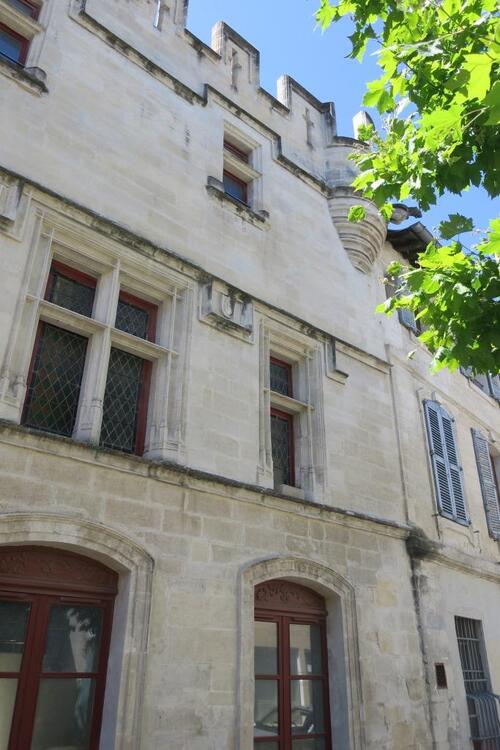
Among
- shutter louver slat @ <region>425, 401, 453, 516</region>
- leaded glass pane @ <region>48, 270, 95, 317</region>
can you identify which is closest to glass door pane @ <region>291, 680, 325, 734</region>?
shutter louver slat @ <region>425, 401, 453, 516</region>

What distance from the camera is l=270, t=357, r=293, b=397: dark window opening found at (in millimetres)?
7328

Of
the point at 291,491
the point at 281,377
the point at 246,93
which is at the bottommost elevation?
the point at 291,491

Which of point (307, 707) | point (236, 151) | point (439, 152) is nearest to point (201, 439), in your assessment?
point (307, 707)

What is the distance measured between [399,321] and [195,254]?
430 cm

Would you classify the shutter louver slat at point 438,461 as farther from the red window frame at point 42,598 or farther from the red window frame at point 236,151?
the red window frame at point 42,598

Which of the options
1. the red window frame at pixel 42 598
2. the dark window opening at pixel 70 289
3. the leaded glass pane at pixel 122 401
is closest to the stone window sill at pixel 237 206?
the dark window opening at pixel 70 289

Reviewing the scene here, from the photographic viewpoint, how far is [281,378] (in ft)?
24.5

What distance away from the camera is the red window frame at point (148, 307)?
6180mm

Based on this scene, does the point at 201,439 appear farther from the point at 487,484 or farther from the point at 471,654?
the point at 487,484

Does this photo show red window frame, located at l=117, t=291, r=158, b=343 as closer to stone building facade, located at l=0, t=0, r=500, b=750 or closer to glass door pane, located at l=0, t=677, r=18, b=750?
stone building facade, located at l=0, t=0, r=500, b=750

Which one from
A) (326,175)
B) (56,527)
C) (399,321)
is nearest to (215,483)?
(56,527)

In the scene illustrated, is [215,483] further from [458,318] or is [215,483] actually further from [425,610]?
→ [425,610]

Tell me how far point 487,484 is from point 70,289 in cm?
777

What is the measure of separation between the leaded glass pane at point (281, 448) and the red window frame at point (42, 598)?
7.87ft
